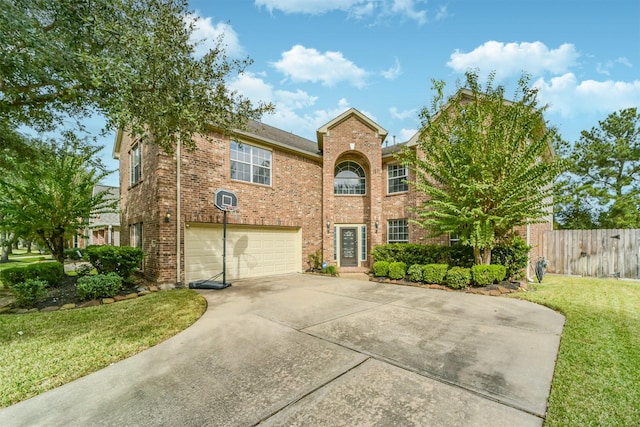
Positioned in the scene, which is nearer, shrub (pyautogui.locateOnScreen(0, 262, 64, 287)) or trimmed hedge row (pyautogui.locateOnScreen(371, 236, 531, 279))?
shrub (pyautogui.locateOnScreen(0, 262, 64, 287))

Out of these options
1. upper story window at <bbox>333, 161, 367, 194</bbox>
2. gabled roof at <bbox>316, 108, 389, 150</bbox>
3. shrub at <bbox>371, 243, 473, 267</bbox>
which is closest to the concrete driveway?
shrub at <bbox>371, 243, 473, 267</bbox>

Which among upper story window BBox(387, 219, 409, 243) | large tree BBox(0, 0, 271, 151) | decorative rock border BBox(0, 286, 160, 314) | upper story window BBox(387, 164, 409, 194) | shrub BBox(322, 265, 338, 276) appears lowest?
shrub BBox(322, 265, 338, 276)

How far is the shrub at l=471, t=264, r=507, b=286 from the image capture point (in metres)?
8.20

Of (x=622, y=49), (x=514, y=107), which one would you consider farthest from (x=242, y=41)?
(x=622, y=49)

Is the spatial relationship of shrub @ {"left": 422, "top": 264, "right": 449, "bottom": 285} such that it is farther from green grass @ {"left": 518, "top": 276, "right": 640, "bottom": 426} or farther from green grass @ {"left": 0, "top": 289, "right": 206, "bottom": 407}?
green grass @ {"left": 0, "top": 289, "right": 206, "bottom": 407}

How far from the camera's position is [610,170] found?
20.8 meters

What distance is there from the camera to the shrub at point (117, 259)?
7.88 meters

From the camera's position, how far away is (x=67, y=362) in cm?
358

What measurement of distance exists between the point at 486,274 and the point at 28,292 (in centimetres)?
1185

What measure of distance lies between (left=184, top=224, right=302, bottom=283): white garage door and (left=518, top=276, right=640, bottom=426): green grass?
8703 mm

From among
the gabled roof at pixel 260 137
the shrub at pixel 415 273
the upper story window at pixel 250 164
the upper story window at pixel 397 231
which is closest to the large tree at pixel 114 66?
the gabled roof at pixel 260 137

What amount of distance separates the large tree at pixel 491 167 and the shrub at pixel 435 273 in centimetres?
113

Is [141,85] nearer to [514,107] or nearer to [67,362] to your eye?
[67,362]

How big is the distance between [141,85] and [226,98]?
171 cm
